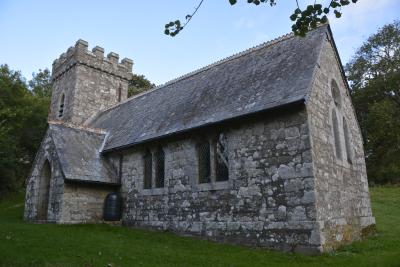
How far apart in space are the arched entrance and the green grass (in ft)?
13.5

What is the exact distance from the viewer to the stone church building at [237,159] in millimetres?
9625

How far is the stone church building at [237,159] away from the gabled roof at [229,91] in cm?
6

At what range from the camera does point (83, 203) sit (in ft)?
46.4

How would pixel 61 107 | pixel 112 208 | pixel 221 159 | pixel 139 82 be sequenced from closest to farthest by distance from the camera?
pixel 221 159
pixel 112 208
pixel 61 107
pixel 139 82

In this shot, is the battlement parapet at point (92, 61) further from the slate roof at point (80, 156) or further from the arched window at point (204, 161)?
the arched window at point (204, 161)

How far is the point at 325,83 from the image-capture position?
457 inches

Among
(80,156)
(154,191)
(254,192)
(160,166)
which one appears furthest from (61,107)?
(254,192)

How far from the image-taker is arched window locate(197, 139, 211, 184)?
38.7 ft

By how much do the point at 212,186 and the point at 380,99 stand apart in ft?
89.0

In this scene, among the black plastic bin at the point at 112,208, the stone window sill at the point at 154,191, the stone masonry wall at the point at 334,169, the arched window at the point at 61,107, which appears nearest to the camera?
the stone masonry wall at the point at 334,169

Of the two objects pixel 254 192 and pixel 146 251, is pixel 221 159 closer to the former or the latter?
pixel 254 192

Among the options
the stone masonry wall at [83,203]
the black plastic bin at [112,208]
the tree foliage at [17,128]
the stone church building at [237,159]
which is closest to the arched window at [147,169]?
the stone church building at [237,159]

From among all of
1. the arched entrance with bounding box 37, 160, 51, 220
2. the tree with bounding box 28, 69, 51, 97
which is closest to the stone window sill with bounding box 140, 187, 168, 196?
the arched entrance with bounding box 37, 160, 51, 220

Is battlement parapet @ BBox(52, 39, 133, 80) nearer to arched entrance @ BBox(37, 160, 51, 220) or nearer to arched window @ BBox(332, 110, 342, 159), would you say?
arched entrance @ BBox(37, 160, 51, 220)
